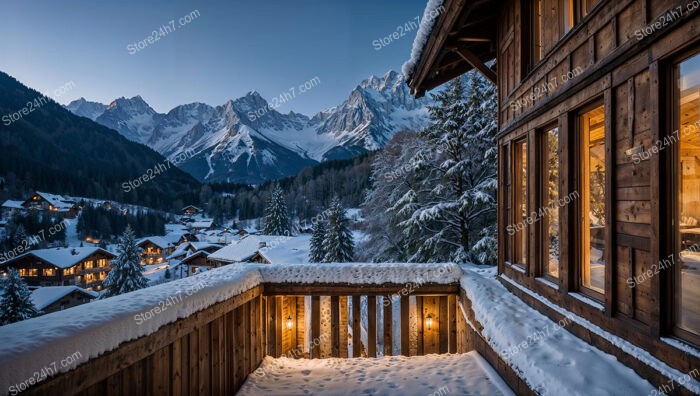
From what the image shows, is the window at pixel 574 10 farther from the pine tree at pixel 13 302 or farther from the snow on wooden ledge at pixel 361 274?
the pine tree at pixel 13 302

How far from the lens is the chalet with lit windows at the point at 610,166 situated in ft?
6.70

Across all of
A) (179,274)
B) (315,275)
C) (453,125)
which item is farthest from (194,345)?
(179,274)

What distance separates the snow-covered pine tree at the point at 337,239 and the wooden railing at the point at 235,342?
16707 mm

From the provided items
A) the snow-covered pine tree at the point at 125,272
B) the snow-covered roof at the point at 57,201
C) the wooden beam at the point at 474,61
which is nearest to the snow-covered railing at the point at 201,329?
the wooden beam at the point at 474,61

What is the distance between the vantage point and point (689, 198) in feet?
6.63

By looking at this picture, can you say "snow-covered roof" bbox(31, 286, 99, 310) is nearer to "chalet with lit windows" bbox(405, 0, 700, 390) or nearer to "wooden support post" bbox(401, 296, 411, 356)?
"wooden support post" bbox(401, 296, 411, 356)

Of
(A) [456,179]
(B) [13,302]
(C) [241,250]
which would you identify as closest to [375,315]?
(A) [456,179]

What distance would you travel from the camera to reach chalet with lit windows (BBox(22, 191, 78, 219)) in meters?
69.4

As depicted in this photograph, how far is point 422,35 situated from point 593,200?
386cm

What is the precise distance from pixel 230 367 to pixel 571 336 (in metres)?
3.28

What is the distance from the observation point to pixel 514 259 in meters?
4.79

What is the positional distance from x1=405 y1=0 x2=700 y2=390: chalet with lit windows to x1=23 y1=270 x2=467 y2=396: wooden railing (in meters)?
1.26

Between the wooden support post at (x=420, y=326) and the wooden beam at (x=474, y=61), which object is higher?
the wooden beam at (x=474, y=61)

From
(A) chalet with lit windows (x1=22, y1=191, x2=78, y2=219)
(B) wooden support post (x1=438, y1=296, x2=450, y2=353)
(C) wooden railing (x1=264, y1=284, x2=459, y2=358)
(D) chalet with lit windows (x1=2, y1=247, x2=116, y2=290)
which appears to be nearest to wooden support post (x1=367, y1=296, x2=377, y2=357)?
(C) wooden railing (x1=264, y1=284, x2=459, y2=358)
